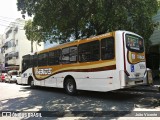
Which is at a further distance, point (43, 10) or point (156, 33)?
point (156, 33)

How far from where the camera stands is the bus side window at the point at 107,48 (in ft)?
37.3

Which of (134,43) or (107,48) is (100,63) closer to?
(107,48)

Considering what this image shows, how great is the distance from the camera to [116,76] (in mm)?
11062

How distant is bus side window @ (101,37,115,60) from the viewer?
37.3 feet

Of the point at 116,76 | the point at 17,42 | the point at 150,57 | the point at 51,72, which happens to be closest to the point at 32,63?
the point at 51,72

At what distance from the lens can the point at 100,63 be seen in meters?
11.9

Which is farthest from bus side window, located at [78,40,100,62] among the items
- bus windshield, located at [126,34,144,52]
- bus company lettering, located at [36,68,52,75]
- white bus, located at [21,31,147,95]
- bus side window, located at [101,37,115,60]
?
bus company lettering, located at [36,68,52,75]

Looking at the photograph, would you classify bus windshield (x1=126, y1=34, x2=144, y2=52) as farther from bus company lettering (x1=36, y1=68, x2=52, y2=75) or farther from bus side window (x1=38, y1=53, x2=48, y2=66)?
bus side window (x1=38, y1=53, x2=48, y2=66)

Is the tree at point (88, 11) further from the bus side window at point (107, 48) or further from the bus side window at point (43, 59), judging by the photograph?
the bus side window at point (107, 48)

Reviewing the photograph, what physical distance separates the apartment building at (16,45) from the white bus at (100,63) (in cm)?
3955

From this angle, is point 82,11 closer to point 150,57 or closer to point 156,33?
point 156,33

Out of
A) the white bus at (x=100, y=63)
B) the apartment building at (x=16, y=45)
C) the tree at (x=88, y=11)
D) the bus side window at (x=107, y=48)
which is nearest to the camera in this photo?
the white bus at (x=100, y=63)

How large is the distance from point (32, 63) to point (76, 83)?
6.52 m

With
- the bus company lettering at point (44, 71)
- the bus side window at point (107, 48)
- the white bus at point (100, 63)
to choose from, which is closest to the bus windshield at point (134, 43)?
the white bus at point (100, 63)
